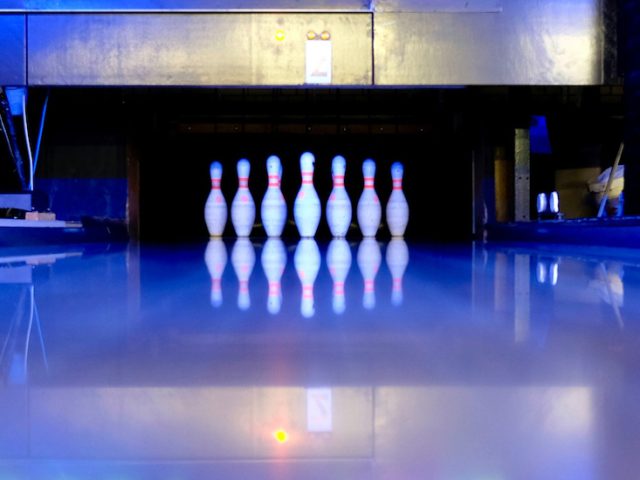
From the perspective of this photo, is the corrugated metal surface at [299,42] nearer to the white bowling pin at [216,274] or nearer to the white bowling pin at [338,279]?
the white bowling pin at [216,274]

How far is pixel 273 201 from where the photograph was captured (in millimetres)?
3428

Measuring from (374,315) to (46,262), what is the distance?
1.18 m

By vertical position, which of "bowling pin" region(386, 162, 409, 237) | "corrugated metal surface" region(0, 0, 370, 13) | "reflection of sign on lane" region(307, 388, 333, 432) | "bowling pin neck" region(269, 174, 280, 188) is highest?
"corrugated metal surface" region(0, 0, 370, 13)

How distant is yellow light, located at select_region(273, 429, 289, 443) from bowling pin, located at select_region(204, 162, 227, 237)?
3195 millimetres

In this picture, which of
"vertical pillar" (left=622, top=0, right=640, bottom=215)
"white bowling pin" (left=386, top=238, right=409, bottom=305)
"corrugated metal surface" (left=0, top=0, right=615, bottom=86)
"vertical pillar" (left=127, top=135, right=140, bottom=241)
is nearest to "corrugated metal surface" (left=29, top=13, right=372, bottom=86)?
"corrugated metal surface" (left=0, top=0, right=615, bottom=86)

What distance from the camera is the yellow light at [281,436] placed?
0.31 metres

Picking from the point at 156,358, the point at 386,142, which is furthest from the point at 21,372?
the point at 386,142

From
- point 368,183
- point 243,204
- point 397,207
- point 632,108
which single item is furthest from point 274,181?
point 632,108

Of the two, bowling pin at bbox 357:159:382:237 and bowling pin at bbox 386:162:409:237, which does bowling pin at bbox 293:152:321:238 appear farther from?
bowling pin at bbox 386:162:409:237

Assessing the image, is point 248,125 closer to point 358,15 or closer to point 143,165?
point 143,165

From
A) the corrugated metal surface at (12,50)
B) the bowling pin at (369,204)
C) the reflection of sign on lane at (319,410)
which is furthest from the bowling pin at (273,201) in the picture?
the reflection of sign on lane at (319,410)

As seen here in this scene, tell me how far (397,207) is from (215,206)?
94cm

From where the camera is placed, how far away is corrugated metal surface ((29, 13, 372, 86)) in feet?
7.93

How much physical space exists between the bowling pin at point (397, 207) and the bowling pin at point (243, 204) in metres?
0.72
